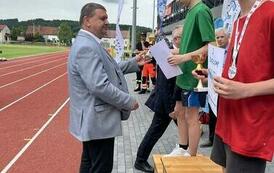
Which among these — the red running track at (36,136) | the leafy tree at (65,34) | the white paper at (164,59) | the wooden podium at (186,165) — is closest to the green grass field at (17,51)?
the red running track at (36,136)

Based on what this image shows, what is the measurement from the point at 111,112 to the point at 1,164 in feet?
10.9

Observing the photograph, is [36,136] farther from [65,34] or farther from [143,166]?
[65,34]

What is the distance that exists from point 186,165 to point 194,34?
1.33 metres

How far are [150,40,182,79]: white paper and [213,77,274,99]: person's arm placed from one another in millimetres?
2294

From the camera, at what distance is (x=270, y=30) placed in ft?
8.30

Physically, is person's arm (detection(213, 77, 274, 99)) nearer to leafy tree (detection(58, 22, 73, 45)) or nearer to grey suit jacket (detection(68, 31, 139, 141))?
grey suit jacket (detection(68, 31, 139, 141))

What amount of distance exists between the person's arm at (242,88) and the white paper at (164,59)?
7.53 feet

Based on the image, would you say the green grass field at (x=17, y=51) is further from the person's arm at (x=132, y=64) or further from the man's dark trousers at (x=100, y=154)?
the man's dark trousers at (x=100, y=154)

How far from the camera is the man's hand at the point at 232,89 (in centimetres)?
248

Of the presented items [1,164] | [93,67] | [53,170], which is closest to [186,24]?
[93,67]

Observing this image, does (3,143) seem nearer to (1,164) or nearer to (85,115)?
(1,164)

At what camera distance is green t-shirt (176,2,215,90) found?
455cm

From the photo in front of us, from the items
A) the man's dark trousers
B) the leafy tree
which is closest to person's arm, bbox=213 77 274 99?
the man's dark trousers

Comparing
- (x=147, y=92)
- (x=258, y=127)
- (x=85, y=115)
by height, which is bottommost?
(x=147, y=92)
